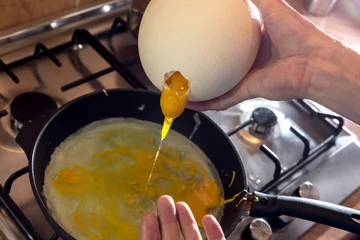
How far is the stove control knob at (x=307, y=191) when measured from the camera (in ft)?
2.81

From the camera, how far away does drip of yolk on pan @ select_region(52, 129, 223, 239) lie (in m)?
0.80

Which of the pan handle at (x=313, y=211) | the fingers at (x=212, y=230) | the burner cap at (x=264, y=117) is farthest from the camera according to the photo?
the burner cap at (x=264, y=117)

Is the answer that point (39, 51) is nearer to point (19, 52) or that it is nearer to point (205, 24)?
point (19, 52)

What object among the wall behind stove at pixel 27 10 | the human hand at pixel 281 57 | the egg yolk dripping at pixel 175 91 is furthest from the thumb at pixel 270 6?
the wall behind stove at pixel 27 10

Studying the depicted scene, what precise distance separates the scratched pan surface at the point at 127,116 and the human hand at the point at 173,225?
0.52 feet

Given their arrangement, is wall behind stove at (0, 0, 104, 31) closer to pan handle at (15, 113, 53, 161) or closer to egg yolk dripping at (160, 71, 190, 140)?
pan handle at (15, 113, 53, 161)

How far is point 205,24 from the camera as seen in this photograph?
653 mm

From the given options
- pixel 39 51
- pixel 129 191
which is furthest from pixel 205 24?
pixel 39 51

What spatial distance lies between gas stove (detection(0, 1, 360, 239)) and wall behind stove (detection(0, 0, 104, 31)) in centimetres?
2

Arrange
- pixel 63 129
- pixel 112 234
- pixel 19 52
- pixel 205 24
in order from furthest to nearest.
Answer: pixel 19 52
pixel 63 129
pixel 112 234
pixel 205 24

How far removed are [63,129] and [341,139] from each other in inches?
22.7

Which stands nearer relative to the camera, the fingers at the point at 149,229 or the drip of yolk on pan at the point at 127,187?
the fingers at the point at 149,229

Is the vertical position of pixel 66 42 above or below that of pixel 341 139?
above

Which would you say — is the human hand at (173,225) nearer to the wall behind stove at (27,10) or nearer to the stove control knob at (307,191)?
the stove control knob at (307,191)
